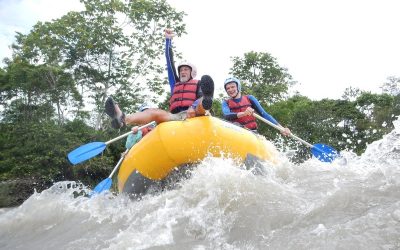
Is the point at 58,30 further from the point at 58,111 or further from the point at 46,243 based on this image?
the point at 46,243

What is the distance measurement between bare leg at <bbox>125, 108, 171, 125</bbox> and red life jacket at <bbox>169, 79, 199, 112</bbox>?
32.2 inches

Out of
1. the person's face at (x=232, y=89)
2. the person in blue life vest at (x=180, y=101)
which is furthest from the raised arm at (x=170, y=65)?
the person's face at (x=232, y=89)

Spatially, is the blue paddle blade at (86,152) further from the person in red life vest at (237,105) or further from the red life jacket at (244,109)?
the red life jacket at (244,109)

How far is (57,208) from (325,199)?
3101mm

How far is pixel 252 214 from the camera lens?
8.55ft

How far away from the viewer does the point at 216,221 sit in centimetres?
261

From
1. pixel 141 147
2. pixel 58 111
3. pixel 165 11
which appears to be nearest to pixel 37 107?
pixel 58 111

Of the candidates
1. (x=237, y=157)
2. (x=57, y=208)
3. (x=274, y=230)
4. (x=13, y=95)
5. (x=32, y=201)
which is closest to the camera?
(x=274, y=230)

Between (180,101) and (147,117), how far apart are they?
102 centimetres

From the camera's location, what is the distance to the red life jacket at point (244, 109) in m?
5.34

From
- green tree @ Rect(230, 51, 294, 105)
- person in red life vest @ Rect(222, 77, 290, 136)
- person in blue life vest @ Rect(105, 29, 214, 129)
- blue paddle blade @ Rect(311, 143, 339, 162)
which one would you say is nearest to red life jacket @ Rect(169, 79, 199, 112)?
person in blue life vest @ Rect(105, 29, 214, 129)

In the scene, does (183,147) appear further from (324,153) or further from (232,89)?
(324,153)

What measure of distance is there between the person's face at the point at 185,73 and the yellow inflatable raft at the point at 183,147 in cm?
137

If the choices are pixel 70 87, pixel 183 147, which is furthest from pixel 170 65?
pixel 70 87
